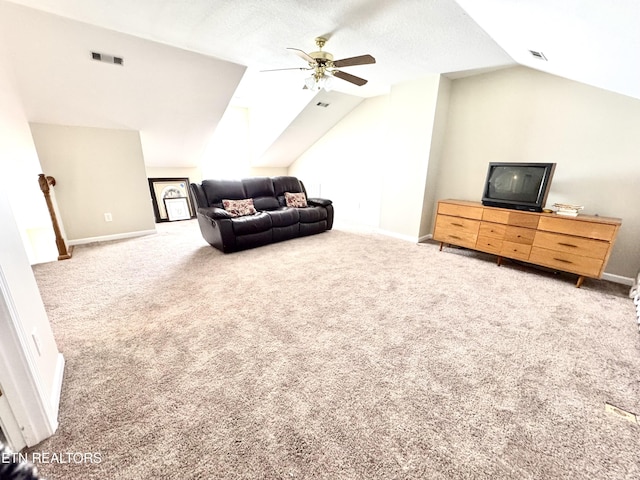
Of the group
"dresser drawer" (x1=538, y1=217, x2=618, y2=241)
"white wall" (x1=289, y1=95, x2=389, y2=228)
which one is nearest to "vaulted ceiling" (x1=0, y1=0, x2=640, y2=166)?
"white wall" (x1=289, y1=95, x2=389, y2=228)

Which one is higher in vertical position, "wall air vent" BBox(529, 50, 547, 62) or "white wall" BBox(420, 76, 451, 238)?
"wall air vent" BBox(529, 50, 547, 62)

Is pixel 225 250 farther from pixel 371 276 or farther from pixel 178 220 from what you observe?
pixel 178 220

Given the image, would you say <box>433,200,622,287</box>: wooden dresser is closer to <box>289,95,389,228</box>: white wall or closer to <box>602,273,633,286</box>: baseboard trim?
<box>602,273,633,286</box>: baseboard trim

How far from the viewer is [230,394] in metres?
1.39

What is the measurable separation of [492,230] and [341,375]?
278 centimetres

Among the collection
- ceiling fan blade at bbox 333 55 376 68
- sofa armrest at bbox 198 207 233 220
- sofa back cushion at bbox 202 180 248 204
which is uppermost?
ceiling fan blade at bbox 333 55 376 68

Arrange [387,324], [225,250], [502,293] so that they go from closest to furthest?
[387,324]
[502,293]
[225,250]

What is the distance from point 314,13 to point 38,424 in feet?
10.4

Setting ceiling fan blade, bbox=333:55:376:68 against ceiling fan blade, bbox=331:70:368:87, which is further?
ceiling fan blade, bbox=331:70:368:87

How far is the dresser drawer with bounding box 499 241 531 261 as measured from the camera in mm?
2963

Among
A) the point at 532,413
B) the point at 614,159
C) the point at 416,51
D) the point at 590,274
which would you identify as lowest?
the point at 532,413

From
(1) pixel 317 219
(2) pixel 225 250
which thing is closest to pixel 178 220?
(2) pixel 225 250

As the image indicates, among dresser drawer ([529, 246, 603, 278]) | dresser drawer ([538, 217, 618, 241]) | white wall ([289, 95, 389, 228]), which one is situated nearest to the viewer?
dresser drawer ([538, 217, 618, 241])

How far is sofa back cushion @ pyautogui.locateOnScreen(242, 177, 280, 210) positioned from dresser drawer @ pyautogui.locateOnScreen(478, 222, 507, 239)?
3081 millimetres
